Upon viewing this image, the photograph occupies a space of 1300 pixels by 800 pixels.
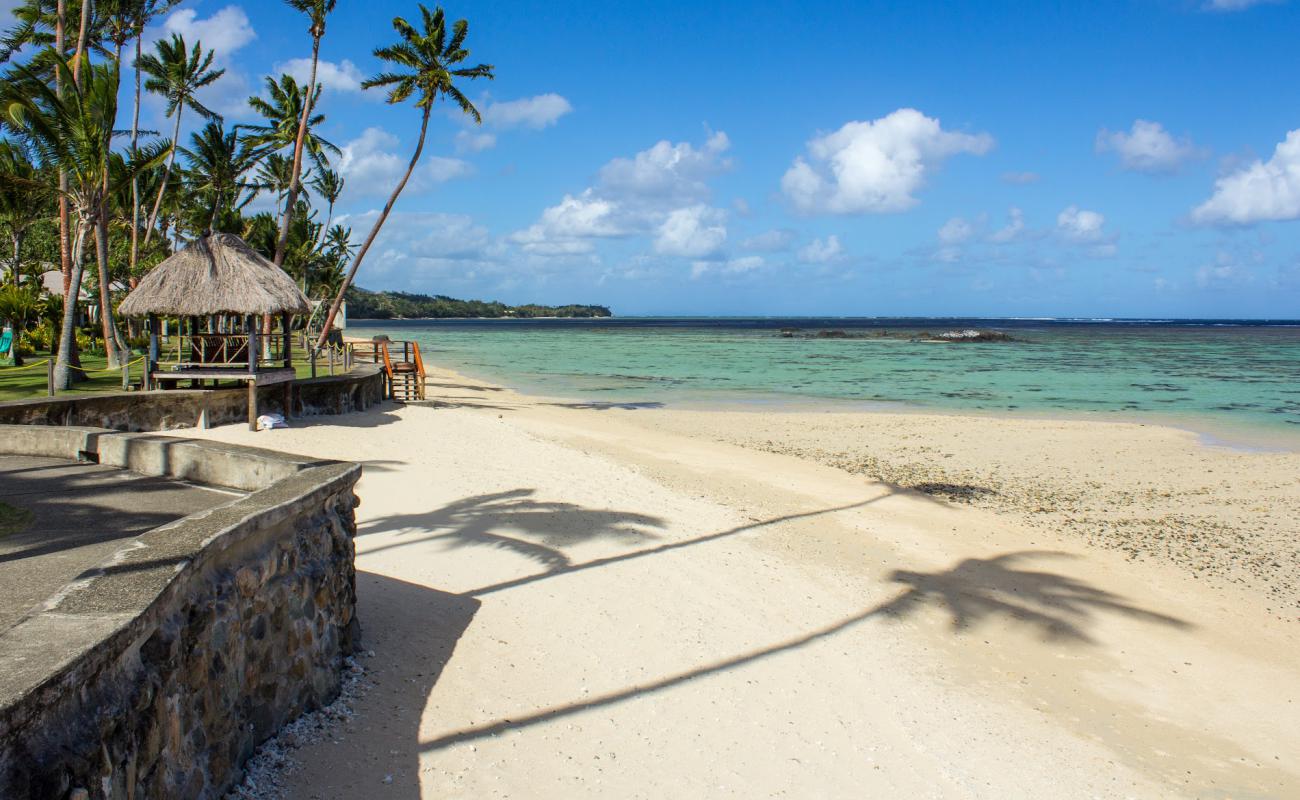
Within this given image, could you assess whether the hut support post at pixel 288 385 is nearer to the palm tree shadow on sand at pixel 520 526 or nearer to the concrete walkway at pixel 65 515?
the palm tree shadow on sand at pixel 520 526

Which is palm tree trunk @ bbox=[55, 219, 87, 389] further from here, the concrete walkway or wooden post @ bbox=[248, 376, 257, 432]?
the concrete walkway

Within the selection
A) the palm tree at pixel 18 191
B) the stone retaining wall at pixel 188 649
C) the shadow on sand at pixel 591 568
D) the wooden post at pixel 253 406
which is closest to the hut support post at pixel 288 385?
the wooden post at pixel 253 406

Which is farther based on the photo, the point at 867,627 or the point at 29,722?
the point at 867,627

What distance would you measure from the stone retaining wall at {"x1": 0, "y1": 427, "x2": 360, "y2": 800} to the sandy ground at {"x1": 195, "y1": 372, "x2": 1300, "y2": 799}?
1.48 ft

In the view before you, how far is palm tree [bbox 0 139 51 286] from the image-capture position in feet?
49.4

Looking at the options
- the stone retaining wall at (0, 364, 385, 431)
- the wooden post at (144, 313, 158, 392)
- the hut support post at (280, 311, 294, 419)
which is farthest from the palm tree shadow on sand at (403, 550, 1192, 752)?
the wooden post at (144, 313, 158, 392)

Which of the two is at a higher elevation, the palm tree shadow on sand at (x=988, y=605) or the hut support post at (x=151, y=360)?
the hut support post at (x=151, y=360)

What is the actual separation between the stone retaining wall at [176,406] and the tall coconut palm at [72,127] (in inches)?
113

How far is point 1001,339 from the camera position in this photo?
78.8m

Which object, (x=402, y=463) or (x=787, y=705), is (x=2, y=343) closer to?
(x=402, y=463)

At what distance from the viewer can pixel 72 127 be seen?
1451cm

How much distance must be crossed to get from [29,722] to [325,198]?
166ft

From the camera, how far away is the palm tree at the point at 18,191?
15.0 m

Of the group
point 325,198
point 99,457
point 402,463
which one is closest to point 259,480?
point 99,457
